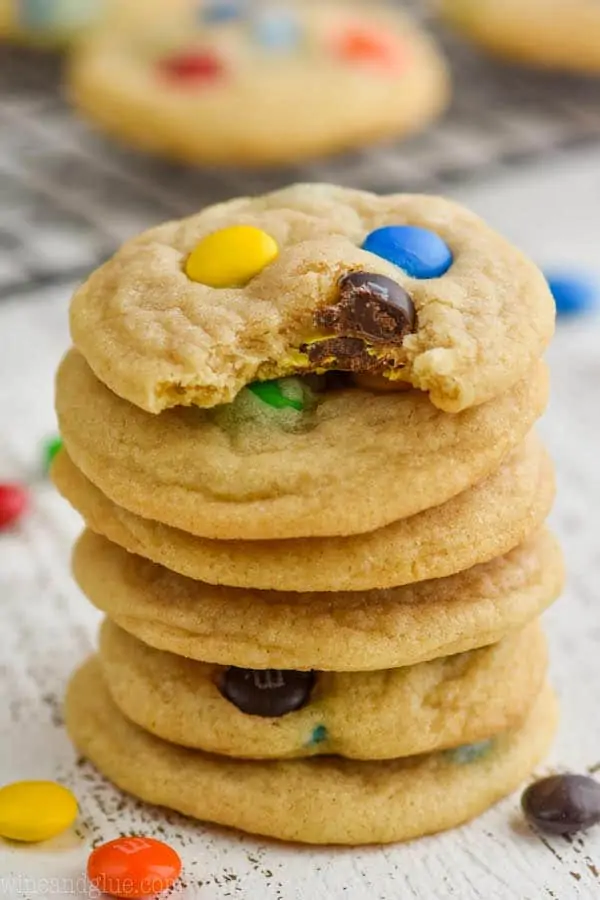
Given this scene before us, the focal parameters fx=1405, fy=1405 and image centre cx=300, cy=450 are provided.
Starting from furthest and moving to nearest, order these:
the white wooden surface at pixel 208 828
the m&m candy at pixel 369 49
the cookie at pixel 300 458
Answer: the m&m candy at pixel 369 49 < the white wooden surface at pixel 208 828 < the cookie at pixel 300 458

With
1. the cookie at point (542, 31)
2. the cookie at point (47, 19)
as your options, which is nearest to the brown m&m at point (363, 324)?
the cookie at point (542, 31)

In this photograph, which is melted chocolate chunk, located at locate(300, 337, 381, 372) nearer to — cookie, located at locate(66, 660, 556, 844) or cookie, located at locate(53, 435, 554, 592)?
cookie, located at locate(53, 435, 554, 592)

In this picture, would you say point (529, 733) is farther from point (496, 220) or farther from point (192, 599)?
point (496, 220)

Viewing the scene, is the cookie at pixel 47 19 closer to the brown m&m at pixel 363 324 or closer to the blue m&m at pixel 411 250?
the blue m&m at pixel 411 250

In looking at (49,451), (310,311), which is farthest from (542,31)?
(310,311)

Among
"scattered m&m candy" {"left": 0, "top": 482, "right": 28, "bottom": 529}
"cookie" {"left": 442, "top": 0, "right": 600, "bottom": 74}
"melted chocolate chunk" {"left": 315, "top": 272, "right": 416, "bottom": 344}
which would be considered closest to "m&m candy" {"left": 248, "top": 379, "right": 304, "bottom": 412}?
"melted chocolate chunk" {"left": 315, "top": 272, "right": 416, "bottom": 344}

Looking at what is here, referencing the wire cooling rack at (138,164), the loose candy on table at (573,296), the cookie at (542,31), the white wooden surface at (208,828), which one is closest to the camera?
the white wooden surface at (208,828)

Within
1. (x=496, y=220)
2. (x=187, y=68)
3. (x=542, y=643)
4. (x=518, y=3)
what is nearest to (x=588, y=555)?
(x=542, y=643)
